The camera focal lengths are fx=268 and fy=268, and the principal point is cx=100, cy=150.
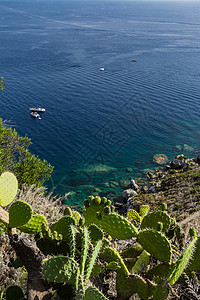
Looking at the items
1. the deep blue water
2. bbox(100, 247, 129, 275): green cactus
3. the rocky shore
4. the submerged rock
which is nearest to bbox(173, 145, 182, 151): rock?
the deep blue water

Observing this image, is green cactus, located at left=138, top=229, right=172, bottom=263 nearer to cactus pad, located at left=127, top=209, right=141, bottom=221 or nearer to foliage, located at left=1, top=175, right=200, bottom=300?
foliage, located at left=1, top=175, right=200, bottom=300

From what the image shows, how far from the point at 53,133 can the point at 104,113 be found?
34.0 ft

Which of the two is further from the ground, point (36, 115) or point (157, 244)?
point (157, 244)

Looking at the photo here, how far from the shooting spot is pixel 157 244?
12.6 feet

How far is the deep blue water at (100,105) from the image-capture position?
35.2m

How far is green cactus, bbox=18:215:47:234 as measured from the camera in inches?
171

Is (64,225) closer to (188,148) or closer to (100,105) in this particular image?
(188,148)

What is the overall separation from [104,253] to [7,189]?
1.97m

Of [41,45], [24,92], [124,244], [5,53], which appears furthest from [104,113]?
[41,45]

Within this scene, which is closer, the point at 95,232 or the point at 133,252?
the point at 95,232

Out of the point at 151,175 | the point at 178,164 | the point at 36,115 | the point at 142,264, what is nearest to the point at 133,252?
the point at 142,264

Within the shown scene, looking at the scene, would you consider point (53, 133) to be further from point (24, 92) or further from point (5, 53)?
point (5, 53)

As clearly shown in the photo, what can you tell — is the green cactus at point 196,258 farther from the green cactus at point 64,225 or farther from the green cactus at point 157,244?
the green cactus at point 64,225

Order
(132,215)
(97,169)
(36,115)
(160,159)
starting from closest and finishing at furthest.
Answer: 1. (132,215)
2. (97,169)
3. (160,159)
4. (36,115)
